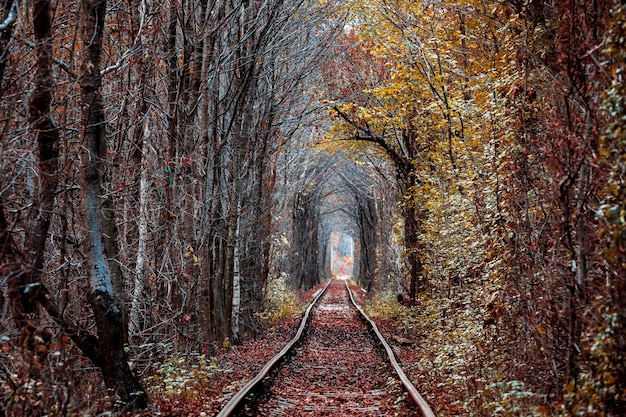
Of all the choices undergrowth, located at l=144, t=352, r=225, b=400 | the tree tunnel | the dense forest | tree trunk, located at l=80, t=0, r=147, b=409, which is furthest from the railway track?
the tree tunnel

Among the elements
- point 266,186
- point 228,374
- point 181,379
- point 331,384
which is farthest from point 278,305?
point 181,379

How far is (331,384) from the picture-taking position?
10516mm

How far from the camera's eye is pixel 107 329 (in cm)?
695

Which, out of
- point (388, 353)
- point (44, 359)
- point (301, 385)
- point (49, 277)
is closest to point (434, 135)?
point (388, 353)

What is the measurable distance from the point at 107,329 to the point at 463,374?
5193 mm

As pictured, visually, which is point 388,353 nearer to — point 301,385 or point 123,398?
point 301,385

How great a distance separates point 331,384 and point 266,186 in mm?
9623

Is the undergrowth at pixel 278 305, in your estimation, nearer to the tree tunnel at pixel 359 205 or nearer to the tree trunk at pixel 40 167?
the tree tunnel at pixel 359 205

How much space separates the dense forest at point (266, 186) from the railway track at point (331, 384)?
27.5 inches

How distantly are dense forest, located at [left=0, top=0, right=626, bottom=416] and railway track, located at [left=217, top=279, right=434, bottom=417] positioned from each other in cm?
70

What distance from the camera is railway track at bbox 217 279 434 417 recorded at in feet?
26.2

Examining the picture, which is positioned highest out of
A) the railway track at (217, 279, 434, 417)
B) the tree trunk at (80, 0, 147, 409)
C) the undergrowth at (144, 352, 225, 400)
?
the tree trunk at (80, 0, 147, 409)

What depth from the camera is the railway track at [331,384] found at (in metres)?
7.99

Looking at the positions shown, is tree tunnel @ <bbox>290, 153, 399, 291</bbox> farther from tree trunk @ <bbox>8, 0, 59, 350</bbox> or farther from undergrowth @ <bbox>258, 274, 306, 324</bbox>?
tree trunk @ <bbox>8, 0, 59, 350</bbox>
